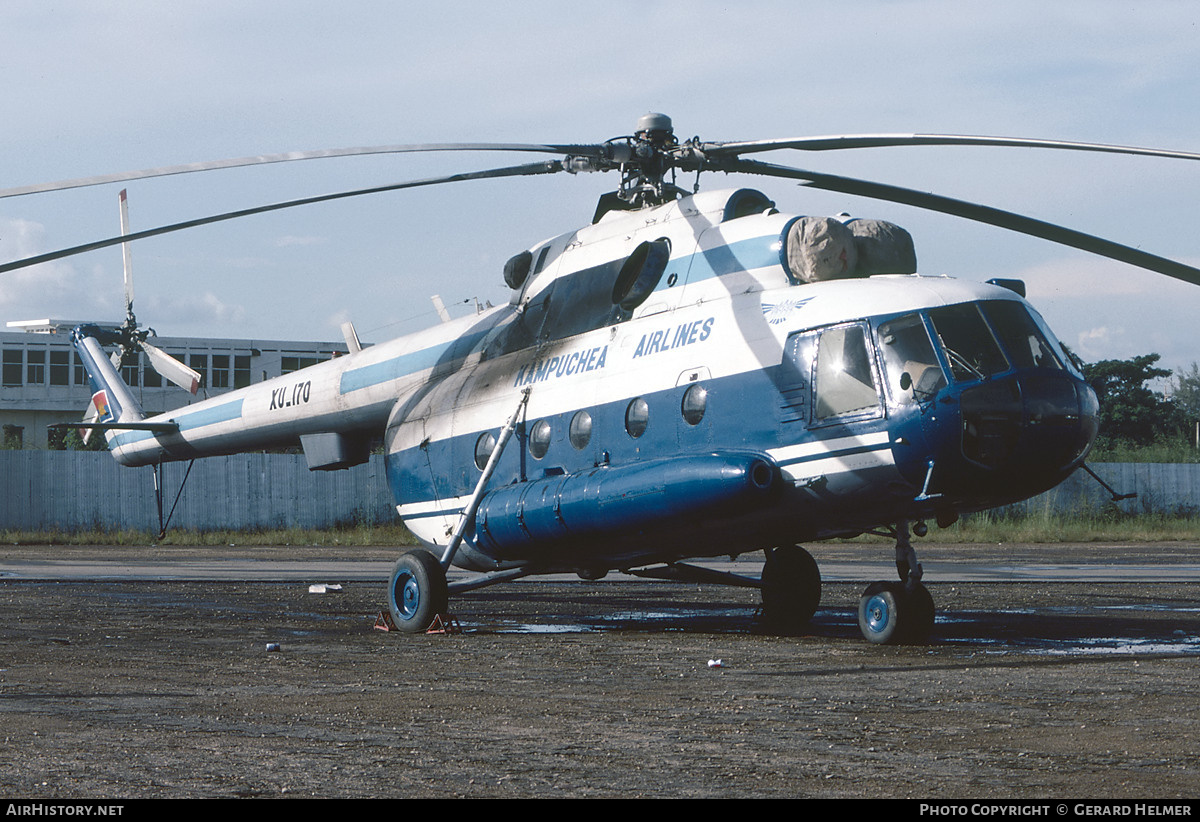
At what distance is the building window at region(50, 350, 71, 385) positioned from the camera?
75.8 m

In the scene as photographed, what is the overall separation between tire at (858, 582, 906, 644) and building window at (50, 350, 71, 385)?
2810 inches

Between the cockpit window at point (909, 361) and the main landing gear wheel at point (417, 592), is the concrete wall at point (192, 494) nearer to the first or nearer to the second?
the main landing gear wheel at point (417, 592)

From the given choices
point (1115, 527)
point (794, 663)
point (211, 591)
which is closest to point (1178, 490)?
point (1115, 527)

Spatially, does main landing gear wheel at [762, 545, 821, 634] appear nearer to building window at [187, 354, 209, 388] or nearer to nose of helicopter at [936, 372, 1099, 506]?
nose of helicopter at [936, 372, 1099, 506]

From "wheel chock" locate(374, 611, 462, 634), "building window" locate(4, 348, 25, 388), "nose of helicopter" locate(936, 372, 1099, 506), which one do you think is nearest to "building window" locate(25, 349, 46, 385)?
"building window" locate(4, 348, 25, 388)

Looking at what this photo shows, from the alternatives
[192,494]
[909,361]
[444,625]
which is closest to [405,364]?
[444,625]

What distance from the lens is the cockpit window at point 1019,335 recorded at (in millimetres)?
11664

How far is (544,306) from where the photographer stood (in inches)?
616

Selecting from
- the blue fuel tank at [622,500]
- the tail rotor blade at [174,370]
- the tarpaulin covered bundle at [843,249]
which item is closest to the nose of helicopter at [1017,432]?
the blue fuel tank at [622,500]

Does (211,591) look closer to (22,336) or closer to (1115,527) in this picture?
(1115,527)

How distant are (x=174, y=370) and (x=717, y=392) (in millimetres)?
12803

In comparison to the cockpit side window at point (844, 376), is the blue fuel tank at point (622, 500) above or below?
below

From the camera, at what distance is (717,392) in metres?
13.0

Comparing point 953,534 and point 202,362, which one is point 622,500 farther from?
point 202,362
